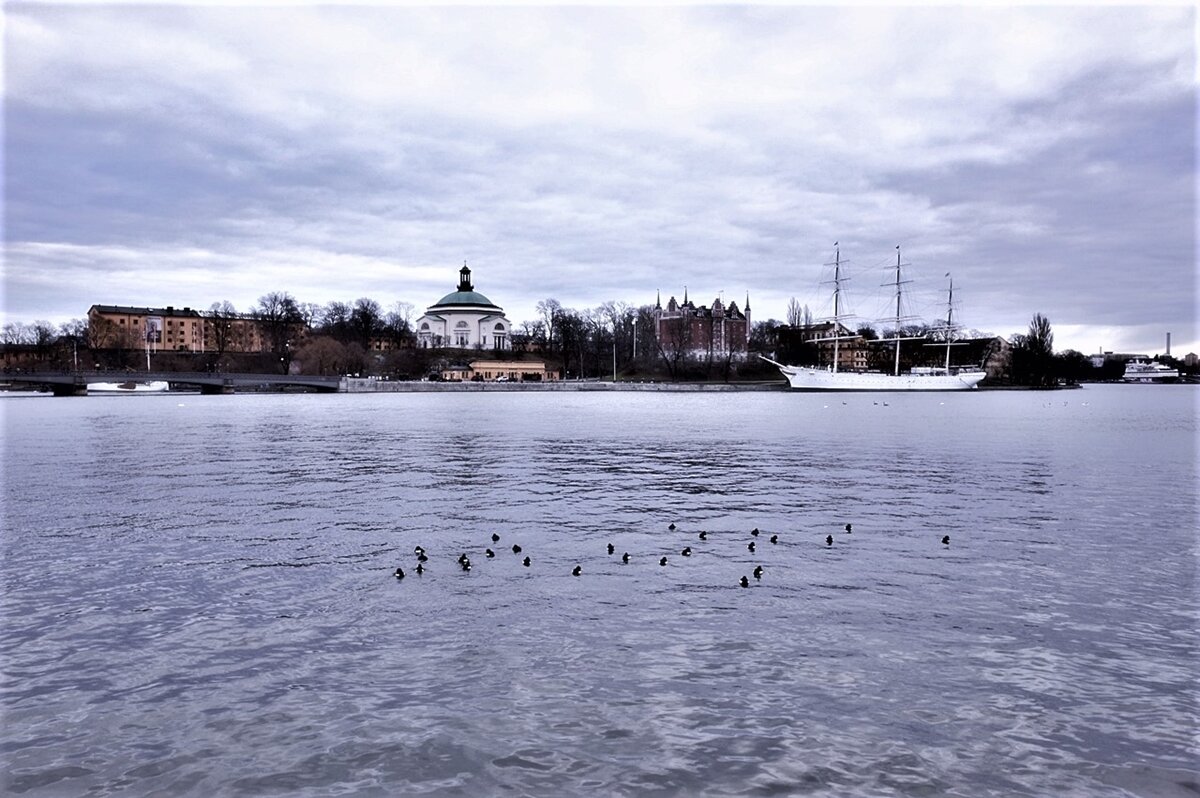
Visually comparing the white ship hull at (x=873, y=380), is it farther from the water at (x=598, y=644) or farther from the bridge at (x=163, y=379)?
the water at (x=598, y=644)

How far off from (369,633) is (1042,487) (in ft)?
78.4

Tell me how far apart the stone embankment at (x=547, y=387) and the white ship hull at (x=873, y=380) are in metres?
5.67

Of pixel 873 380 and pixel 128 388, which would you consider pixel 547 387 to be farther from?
pixel 128 388

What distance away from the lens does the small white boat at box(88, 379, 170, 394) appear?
493 ft

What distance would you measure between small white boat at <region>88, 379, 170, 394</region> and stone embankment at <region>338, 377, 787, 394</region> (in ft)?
119

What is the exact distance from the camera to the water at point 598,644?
8.38 meters

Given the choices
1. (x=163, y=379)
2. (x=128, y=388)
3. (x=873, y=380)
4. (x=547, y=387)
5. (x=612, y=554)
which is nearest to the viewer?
(x=612, y=554)

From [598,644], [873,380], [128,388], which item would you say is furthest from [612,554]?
[128,388]

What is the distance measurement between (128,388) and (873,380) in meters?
138

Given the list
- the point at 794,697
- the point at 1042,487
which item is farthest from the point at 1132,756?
the point at 1042,487

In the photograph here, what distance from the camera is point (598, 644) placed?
11703 millimetres

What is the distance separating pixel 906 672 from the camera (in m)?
10.7

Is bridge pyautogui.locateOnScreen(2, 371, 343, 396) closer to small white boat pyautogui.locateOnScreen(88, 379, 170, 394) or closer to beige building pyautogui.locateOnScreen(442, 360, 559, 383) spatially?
small white boat pyautogui.locateOnScreen(88, 379, 170, 394)

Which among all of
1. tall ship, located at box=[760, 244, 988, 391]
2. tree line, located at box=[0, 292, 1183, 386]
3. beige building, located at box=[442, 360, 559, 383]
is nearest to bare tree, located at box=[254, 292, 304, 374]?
tree line, located at box=[0, 292, 1183, 386]
